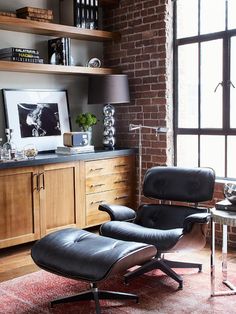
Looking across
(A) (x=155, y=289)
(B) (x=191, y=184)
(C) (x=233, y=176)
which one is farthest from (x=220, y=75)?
(A) (x=155, y=289)

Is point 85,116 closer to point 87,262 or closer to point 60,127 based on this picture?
point 60,127

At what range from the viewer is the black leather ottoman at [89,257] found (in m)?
2.46

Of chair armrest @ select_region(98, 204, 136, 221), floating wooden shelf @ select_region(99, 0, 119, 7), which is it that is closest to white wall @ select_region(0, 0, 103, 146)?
floating wooden shelf @ select_region(99, 0, 119, 7)

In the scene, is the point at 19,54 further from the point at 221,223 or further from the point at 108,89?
the point at 221,223

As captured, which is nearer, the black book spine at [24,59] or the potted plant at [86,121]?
the black book spine at [24,59]

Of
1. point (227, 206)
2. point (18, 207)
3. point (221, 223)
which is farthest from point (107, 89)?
point (221, 223)

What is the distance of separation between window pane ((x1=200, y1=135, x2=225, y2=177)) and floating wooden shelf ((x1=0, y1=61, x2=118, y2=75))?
1.28m

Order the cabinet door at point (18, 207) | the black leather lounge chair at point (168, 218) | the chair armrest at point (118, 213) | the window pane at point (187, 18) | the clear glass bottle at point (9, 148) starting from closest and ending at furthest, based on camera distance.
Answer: the black leather lounge chair at point (168, 218)
the chair armrest at point (118, 213)
the cabinet door at point (18, 207)
the clear glass bottle at point (9, 148)
the window pane at point (187, 18)

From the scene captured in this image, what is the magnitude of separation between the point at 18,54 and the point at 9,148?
0.86m

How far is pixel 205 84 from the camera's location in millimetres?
4262

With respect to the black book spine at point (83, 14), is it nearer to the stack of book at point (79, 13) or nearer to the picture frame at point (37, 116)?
the stack of book at point (79, 13)

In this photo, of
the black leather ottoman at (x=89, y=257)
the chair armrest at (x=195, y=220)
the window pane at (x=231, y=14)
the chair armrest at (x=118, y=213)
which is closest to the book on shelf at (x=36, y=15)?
the window pane at (x=231, y=14)

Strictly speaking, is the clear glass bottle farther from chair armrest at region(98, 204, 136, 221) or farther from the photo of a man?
chair armrest at region(98, 204, 136, 221)

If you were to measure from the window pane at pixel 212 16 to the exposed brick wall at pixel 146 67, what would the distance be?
14.2 inches
